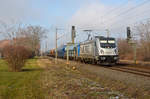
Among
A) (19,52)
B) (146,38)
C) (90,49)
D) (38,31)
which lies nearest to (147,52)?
(146,38)

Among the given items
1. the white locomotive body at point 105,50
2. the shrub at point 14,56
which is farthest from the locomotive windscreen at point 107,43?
the shrub at point 14,56

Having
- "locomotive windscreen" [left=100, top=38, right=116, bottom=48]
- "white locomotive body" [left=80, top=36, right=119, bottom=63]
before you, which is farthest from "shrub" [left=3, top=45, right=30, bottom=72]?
"locomotive windscreen" [left=100, top=38, right=116, bottom=48]

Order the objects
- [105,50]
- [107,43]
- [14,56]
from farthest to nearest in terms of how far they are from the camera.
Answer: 1. [107,43]
2. [105,50]
3. [14,56]

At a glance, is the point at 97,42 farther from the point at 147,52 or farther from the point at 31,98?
the point at 147,52

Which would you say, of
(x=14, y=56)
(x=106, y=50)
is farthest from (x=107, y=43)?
(x=14, y=56)

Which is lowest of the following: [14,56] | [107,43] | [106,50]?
[14,56]

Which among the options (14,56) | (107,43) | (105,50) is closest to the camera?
(14,56)

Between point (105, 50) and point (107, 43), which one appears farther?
point (107, 43)

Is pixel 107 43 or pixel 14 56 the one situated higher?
pixel 107 43

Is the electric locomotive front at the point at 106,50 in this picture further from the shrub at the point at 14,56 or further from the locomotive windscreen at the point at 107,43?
the shrub at the point at 14,56

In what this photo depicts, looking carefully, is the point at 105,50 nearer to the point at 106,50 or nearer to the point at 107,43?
the point at 106,50

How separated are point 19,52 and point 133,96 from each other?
44.5ft

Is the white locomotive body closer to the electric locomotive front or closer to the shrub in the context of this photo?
the electric locomotive front

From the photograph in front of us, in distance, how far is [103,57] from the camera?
2220cm
